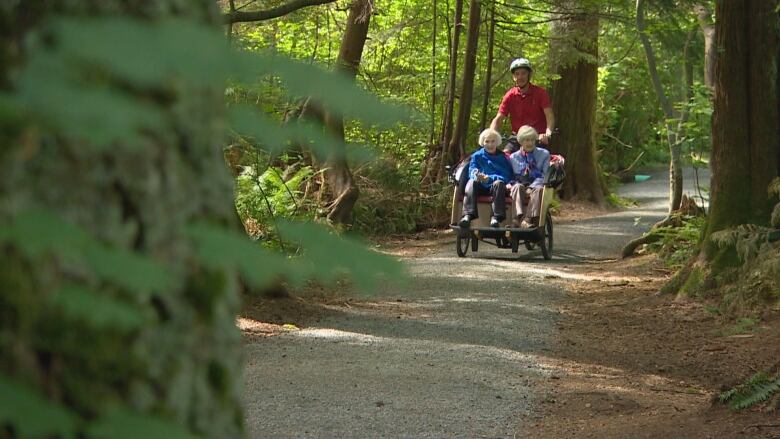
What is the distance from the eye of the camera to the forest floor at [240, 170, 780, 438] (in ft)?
18.8

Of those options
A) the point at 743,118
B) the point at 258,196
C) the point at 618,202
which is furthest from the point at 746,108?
the point at 618,202

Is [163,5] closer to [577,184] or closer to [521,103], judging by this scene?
[521,103]

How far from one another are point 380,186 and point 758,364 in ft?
37.0

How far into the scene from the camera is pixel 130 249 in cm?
112

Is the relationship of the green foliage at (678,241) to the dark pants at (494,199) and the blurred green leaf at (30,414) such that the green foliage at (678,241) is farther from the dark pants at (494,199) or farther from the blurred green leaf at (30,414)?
the blurred green leaf at (30,414)

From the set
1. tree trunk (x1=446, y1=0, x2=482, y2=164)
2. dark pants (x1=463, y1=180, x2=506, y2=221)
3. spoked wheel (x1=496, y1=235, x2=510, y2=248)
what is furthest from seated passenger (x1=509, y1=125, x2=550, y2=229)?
tree trunk (x1=446, y1=0, x2=482, y2=164)

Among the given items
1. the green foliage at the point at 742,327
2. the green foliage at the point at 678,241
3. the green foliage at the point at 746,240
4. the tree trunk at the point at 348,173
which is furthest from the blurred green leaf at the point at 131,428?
the tree trunk at the point at 348,173

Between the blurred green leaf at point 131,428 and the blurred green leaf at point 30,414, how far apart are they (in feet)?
0.15

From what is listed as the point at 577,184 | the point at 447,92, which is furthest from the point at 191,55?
the point at 577,184

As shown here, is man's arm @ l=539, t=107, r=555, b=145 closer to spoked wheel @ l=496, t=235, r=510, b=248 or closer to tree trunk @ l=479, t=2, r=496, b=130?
spoked wheel @ l=496, t=235, r=510, b=248

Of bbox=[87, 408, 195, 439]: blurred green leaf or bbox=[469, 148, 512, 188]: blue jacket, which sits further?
bbox=[469, 148, 512, 188]: blue jacket

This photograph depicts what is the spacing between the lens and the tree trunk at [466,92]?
62.1 ft

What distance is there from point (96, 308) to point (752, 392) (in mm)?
5373

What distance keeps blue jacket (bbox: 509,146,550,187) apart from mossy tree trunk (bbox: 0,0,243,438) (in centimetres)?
1197
